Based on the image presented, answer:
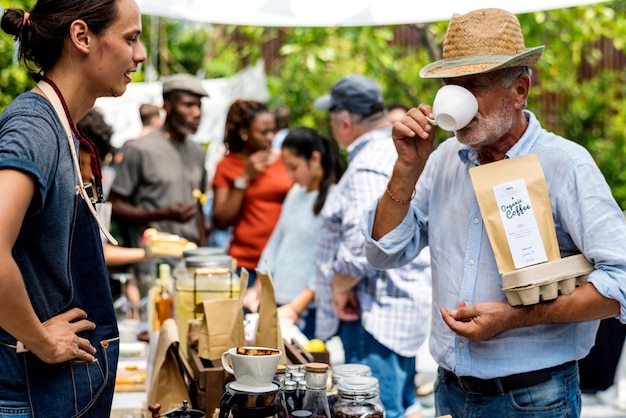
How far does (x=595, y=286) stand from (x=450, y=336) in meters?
0.45

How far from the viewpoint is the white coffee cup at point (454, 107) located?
2.07 metres

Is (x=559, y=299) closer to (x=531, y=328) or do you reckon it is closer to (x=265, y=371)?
(x=531, y=328)

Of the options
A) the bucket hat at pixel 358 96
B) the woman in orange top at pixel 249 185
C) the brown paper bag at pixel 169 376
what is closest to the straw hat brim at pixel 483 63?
the brown paper bag at pixel 169 376

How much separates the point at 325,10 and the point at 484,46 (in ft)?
8.49

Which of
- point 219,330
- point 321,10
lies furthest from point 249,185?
point 219,330

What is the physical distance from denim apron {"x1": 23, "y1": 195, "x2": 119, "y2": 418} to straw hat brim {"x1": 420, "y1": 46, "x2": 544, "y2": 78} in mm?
993

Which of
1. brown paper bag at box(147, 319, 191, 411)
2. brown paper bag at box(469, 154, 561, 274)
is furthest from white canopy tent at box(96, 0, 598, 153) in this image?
brown paper bag at box(147, 319, 191, 411)

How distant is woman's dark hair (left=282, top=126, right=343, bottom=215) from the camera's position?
14.8ft

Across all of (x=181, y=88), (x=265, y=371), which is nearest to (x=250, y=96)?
(x=181, y=88)

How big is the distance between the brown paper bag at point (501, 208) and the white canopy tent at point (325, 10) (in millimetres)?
2066

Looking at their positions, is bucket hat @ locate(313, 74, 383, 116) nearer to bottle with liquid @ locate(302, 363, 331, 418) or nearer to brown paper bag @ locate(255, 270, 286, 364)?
brown paper bag @ locate(255, 270, 286, 364)

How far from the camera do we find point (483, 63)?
2117 mm

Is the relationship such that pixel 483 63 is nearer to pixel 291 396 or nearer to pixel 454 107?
pixel 454 107

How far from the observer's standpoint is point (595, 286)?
2002 millimetres
